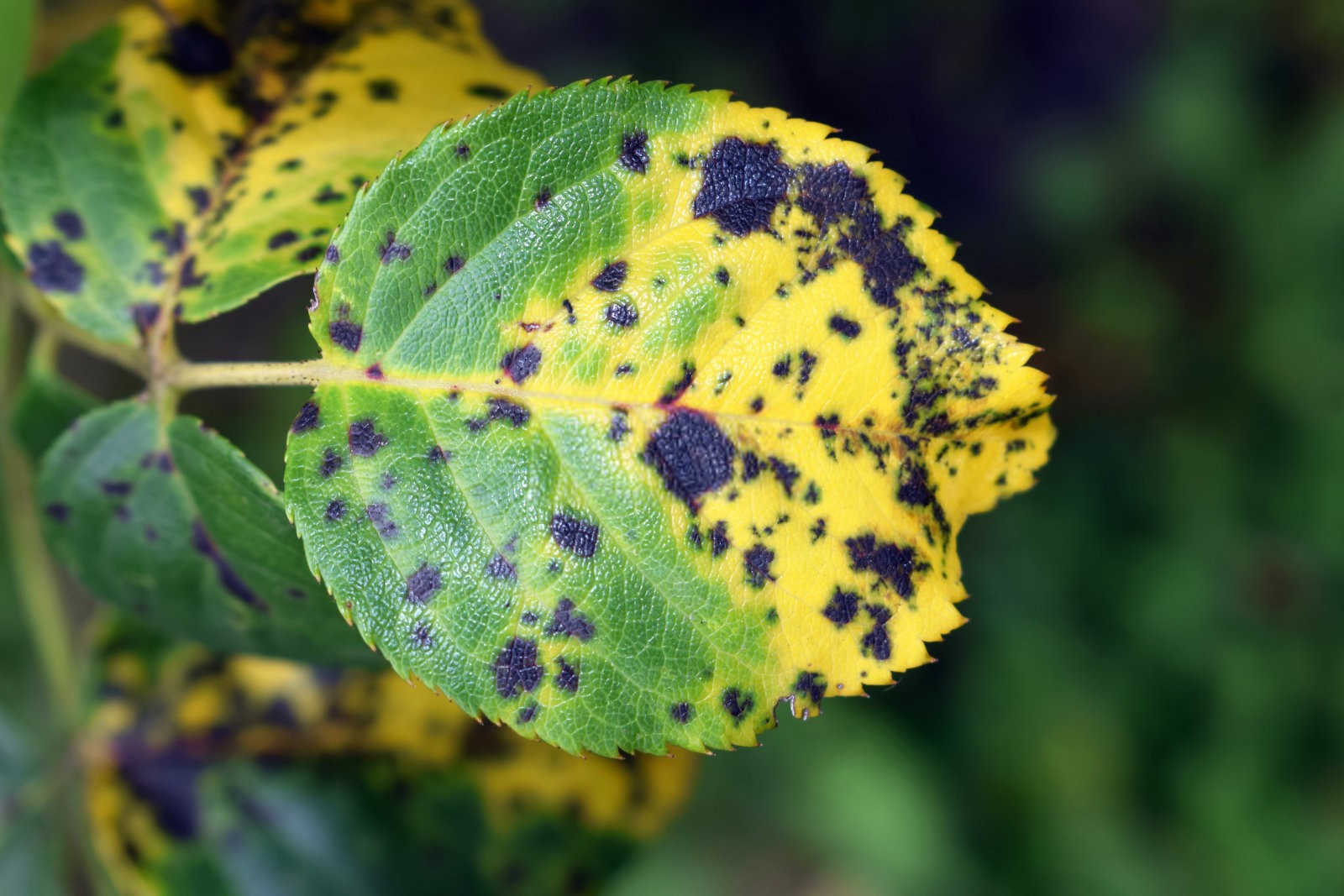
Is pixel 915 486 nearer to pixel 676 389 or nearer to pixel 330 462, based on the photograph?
pixel 676 389

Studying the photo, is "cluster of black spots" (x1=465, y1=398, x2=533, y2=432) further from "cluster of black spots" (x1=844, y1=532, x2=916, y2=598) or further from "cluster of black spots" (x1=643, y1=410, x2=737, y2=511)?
"cluster of black spots" (x1=844, y1=532, x2=916, y2=598)

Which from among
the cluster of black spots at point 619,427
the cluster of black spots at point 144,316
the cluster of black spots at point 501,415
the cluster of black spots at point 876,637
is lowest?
the cluster of black spots at point 876,637

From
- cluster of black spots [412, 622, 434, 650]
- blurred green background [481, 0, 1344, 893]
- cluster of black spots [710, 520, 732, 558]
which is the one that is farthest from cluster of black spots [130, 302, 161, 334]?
blurred green background [481, 0, 1344, 893]

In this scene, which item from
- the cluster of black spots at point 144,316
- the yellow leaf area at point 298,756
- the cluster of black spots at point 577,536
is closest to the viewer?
the cluster of black spots at point 577,536

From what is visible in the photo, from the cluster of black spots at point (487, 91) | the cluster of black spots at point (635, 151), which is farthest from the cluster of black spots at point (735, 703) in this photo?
the cluster of black spots at point (487, 91)

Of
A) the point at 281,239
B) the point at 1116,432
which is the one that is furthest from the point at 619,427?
the point at 1116,432

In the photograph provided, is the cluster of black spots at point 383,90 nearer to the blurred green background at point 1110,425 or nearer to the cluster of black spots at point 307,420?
the cluster of black spots at point 307,420

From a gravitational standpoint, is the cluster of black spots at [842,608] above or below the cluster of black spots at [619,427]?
below
